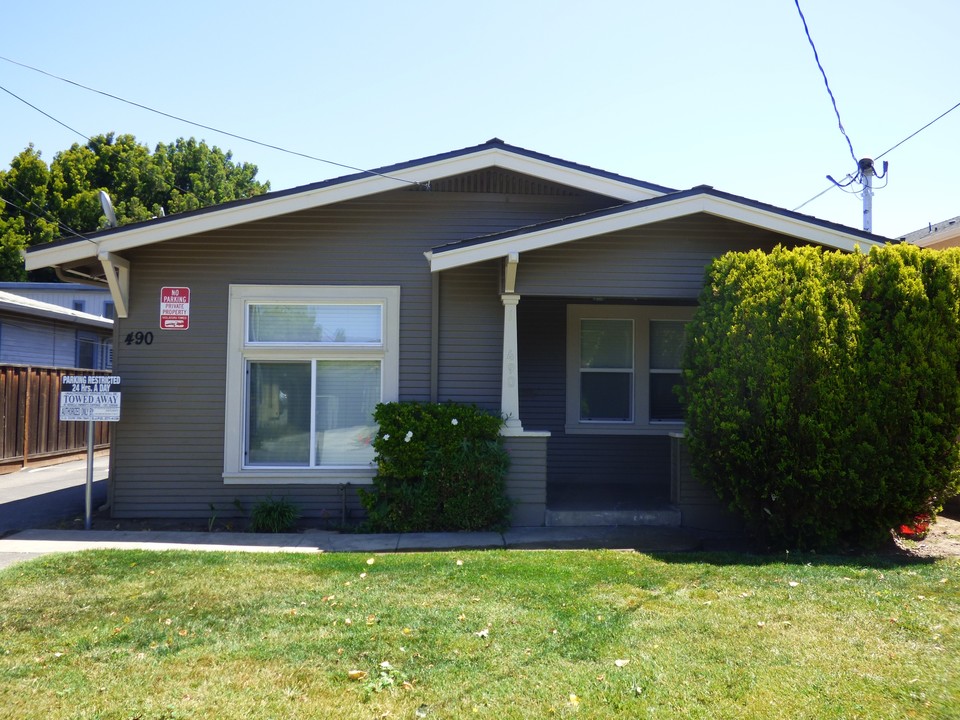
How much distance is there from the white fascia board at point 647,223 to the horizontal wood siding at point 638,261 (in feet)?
1.07

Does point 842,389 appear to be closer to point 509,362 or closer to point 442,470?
point 509,362

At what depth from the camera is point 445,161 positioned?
9492 mm

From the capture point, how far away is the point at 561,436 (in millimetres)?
11164

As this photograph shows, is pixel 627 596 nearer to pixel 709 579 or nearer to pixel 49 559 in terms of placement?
pixel 709 579

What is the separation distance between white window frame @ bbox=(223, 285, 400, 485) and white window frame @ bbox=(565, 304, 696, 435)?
2.72m

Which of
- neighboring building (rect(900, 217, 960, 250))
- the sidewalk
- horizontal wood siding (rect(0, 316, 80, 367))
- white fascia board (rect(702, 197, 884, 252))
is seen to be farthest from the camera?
horizontal wood siding (rect(0, 316, 80, 367))

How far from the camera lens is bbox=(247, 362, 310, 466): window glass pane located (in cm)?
956

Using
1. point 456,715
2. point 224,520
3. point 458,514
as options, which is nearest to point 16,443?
point 224,520

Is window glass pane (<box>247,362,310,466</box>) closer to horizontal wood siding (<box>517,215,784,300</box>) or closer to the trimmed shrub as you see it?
the trimmed shrub

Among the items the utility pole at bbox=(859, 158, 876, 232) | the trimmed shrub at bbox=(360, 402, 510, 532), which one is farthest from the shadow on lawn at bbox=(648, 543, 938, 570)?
the utility pole at bbox=(859, 158, 876, 232)

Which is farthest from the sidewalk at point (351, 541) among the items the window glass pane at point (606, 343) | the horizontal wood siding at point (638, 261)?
the window glass pane at point (606, 343)

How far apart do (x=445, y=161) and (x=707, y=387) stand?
3.98 m

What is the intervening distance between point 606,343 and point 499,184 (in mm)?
2721

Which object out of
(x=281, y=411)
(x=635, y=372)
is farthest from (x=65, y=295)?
(x=635, y=372)
